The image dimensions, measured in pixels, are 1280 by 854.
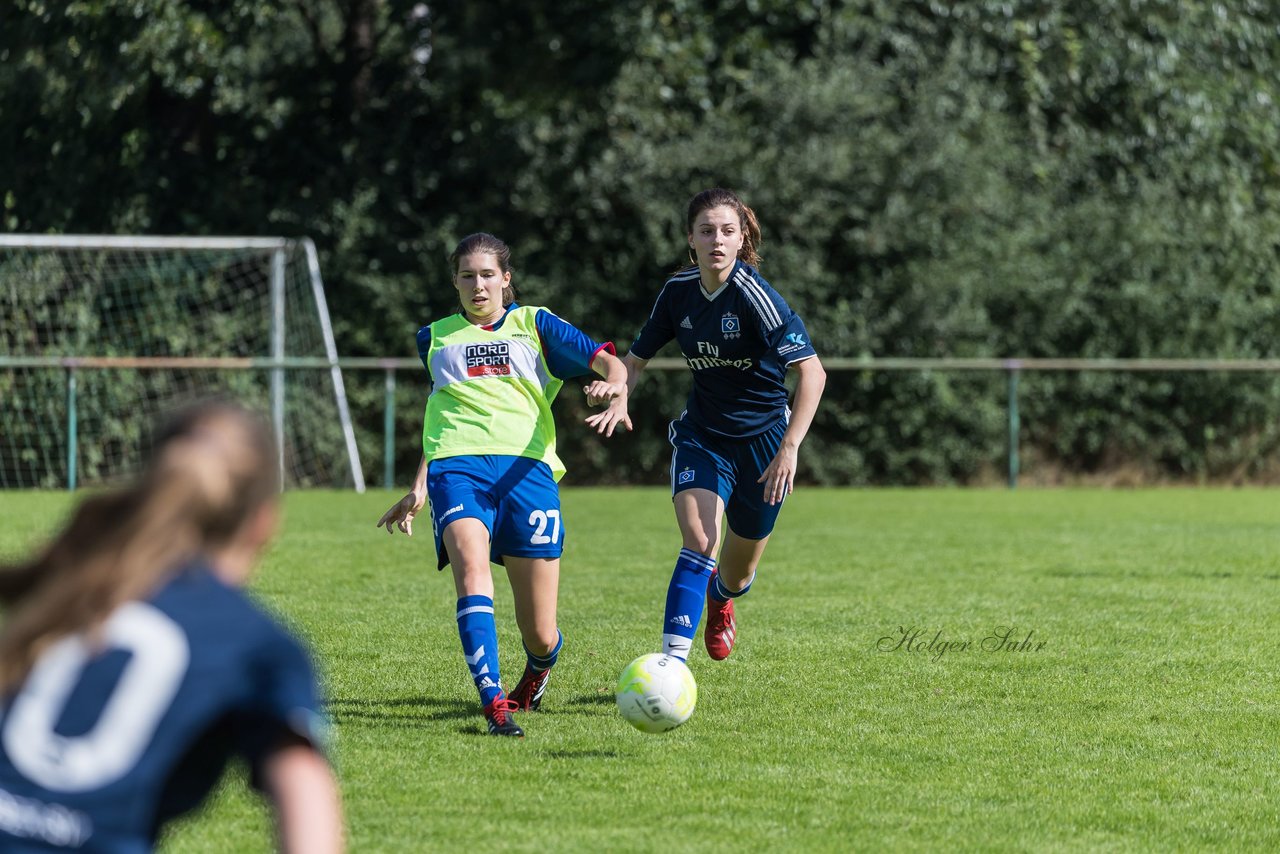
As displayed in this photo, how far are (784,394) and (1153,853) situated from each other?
2.80m

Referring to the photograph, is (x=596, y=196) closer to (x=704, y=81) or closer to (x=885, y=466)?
(x=704, y=81)

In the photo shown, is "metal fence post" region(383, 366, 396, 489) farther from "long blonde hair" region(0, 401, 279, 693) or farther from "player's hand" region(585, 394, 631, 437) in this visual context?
"long blonde hair" region(0, 401, 279, 693)

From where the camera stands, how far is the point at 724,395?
630 centimetres

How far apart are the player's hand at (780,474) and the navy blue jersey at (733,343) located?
407 mm

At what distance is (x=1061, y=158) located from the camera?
65.5ft

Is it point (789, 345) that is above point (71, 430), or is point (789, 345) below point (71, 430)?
above

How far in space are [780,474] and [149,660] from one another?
13.3ft

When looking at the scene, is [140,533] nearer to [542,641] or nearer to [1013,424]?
[542,641]

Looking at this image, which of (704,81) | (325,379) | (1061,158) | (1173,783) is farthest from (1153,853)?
(1061,158)

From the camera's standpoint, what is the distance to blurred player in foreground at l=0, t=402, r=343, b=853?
1.93 m

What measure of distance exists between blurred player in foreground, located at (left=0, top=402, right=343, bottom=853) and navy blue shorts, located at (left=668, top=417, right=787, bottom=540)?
417 centimetres

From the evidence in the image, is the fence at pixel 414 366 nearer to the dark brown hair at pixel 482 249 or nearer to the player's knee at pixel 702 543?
the dark brown hair at pixel 482 249

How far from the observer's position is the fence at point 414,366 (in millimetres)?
16234
